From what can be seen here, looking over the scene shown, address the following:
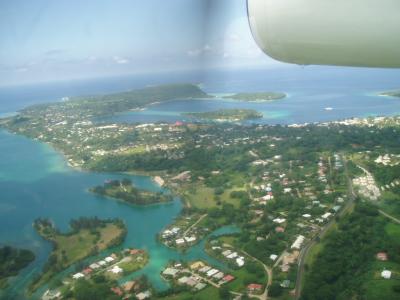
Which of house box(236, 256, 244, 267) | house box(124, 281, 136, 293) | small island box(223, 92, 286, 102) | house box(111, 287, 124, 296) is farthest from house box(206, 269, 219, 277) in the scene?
small island box(223, 92, 286, 102)

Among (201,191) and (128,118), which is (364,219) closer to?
(201,191)

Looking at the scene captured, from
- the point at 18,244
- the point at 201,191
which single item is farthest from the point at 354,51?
the point at 201,191

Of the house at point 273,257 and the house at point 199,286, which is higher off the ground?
the house at point 273,257

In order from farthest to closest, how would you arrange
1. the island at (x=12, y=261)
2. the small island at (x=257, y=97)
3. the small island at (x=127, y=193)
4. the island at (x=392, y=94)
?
1. the small island at (x=257, y=97)
2. the island at (x=392, y=94)
3. the small island at (x=127, y=193)
4. the island at (x=12, y=261)

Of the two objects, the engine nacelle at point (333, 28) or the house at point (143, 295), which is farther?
the house at point (143, 295)

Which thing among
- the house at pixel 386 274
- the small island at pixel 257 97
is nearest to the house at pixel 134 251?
the house at pixel 386 274

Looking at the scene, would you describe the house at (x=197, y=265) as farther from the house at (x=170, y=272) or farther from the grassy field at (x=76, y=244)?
the grassy field at (x=76, y=244)
